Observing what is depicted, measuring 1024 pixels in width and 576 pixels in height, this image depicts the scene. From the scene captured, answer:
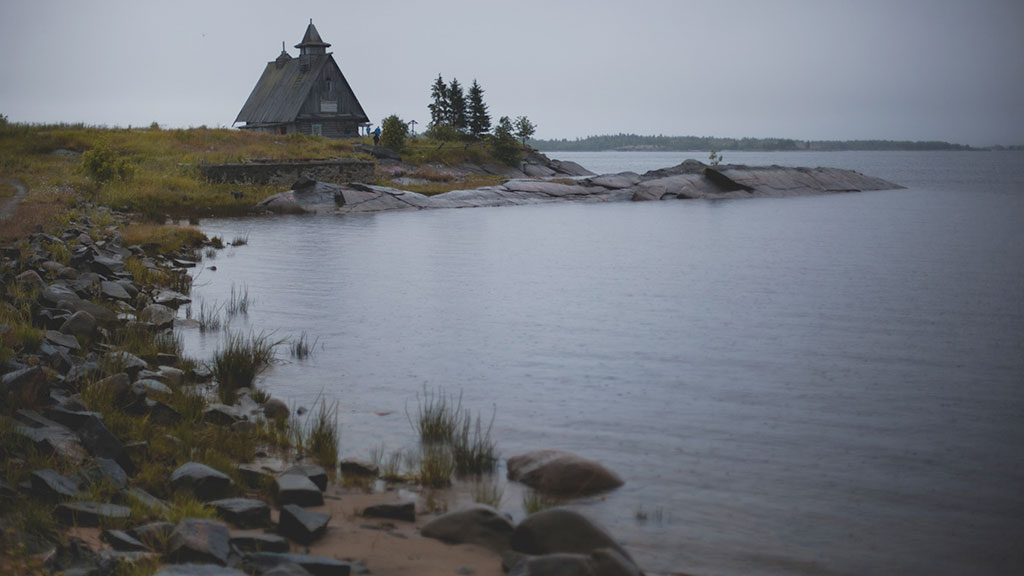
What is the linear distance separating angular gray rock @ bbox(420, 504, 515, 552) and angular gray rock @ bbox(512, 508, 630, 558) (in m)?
0.17

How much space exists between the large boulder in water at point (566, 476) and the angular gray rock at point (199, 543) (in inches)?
130

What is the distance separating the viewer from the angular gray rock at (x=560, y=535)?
6.16 meters

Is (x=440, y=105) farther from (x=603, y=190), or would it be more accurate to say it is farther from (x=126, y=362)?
(x=126, y=362)

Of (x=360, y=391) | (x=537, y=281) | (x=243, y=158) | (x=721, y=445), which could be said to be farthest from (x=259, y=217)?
(x=721, y=445)

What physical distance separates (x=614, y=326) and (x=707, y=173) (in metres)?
56.4

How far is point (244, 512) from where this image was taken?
6.45 m

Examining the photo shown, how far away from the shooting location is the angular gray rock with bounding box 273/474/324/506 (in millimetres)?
7051

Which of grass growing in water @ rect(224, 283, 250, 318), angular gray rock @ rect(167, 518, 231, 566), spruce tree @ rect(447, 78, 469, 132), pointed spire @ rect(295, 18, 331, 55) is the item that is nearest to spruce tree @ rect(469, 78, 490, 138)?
spruce tree @ rect(447, 78, 469, 132)

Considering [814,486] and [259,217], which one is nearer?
[814,486]

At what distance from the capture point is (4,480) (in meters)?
6.10

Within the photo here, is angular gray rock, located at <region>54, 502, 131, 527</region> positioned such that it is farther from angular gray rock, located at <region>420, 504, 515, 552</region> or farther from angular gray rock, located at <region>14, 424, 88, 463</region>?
angular gray rock, located at <region>420, 504, 515, 552</region>

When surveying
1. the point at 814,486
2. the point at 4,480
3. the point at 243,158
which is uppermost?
the point at 243,158

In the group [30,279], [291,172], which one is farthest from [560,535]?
[291,172]

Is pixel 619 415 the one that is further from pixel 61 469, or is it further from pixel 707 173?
pixel 707 173
